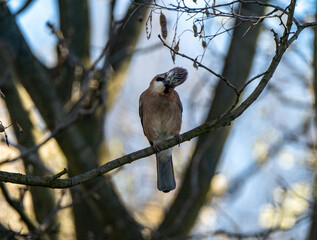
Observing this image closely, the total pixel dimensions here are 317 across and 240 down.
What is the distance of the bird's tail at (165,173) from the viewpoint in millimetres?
5862

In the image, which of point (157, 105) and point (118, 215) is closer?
point (157, 105)

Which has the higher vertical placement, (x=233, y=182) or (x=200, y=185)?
(x=233, y=182)

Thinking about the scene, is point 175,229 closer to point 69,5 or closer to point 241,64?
point 241,64

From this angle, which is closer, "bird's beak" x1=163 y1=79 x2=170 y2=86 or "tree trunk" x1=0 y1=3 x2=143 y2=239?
"bird's beak" x1=163 y1=79 x2=170 y2=86

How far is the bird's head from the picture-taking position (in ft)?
14.6

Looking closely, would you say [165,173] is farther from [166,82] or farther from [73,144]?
[166,82]

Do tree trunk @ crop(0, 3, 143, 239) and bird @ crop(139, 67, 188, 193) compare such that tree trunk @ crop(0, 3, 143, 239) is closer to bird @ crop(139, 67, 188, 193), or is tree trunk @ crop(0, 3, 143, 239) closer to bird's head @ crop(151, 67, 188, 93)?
bird @ crop(139, 67, 188, 193)

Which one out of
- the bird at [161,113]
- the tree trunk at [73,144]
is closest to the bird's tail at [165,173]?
the bird at [161,113]

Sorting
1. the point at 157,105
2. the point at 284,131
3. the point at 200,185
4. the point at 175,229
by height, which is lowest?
the point at 175,229

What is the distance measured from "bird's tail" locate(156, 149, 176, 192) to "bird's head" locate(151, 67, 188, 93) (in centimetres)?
105

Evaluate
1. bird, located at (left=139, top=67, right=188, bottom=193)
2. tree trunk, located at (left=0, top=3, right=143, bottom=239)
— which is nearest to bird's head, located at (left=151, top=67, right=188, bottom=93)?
bird, located at (left=139, top=67, right=188, bottom=193)

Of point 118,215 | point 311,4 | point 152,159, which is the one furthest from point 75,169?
point 152,159

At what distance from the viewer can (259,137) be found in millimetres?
11312

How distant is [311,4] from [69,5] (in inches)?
127
